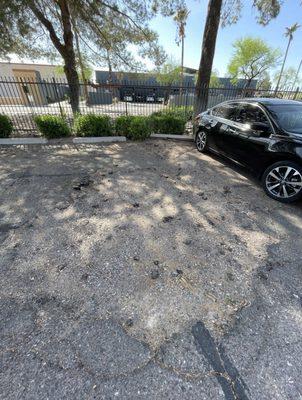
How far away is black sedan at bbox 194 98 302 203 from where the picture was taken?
3.72 m

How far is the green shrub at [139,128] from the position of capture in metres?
7.83

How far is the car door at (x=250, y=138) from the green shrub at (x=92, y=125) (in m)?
4.85

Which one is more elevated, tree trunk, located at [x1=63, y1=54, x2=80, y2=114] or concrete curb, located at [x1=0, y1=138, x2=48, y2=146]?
tree trunk, located at [x1=63, y1=54, x2=80, y2=114]

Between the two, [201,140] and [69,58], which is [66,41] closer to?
[69,58]

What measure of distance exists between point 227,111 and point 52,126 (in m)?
6.01

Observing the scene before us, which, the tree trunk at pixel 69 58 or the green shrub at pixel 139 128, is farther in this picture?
the tree trunk at pixel 69 58

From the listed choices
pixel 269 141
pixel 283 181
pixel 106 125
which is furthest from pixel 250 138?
pixel 106 125

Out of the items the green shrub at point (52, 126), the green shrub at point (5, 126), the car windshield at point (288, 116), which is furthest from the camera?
the green shrub at point (52, 126)

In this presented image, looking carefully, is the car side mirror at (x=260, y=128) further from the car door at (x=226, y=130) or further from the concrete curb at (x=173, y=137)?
the concrete curb at (x=173, y=137)

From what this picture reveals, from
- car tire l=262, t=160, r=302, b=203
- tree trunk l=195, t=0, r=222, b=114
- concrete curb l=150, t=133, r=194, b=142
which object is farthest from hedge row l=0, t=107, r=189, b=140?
car tire l=262, t=160, r=302, b=203

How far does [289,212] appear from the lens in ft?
12.2

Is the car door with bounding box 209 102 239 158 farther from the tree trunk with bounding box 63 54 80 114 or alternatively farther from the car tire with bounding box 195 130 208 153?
the tree trunk with bounding box 63 54 80 114

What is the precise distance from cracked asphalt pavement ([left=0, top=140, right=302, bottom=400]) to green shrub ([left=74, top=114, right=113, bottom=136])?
415 centimetres

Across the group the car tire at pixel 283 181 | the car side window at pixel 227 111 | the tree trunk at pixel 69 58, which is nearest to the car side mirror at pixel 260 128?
the car tire at pixel 283 181
